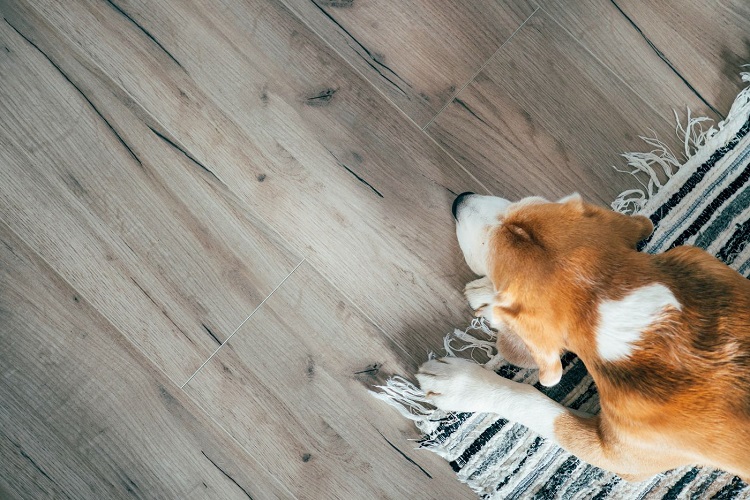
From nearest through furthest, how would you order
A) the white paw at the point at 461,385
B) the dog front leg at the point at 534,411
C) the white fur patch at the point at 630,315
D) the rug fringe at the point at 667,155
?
the white fur patch at the point at 630,315, the dog front leg at the point at 534,411, the white paw at the point at 461,385, the rug fringe at the point at 667,155

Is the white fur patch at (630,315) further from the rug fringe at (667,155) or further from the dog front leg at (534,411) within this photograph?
the rug fringe at (667,155)

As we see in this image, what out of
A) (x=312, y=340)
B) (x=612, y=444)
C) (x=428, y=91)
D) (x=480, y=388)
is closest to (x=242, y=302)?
(x=312, y=340)

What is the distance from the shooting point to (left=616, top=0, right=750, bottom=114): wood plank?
156 cm

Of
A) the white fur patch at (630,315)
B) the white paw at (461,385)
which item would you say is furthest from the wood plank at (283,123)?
the white fur patch at (630,315)

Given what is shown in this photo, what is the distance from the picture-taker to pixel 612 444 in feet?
3.99

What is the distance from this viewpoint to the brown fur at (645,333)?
1017mm

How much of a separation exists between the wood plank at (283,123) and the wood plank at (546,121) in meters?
0.09

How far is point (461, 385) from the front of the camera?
1425 millimetres

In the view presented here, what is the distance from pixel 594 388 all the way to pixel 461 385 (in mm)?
356

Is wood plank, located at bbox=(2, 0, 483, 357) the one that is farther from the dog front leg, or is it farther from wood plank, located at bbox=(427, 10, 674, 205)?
the dog front leg

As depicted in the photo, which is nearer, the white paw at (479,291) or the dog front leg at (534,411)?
the dog front leg at (534,411)

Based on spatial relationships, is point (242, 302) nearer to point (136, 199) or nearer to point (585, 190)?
point (136, 199)

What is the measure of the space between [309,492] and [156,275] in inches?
28.9

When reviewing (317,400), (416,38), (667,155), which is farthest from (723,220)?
(317,400)
